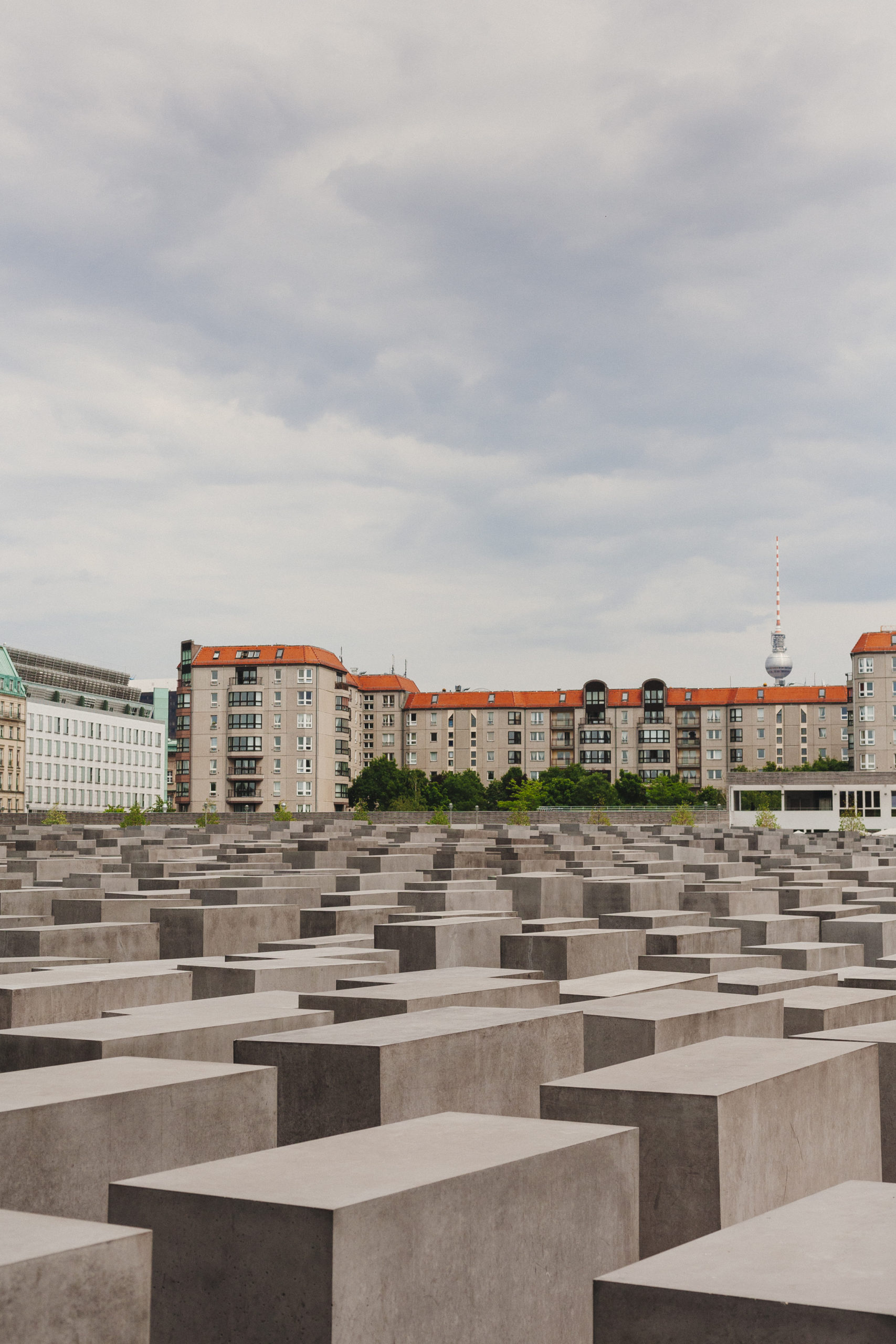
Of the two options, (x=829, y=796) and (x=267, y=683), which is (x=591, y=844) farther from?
(x=267, y=683)

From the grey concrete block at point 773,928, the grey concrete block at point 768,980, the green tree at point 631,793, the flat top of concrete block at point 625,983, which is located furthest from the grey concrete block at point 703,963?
the green tree at point 631,793

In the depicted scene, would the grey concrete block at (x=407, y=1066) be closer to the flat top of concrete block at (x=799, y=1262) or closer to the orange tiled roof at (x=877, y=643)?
the flat top of concrete block at (x=799, y=1262)

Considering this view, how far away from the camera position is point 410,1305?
361 centimetres

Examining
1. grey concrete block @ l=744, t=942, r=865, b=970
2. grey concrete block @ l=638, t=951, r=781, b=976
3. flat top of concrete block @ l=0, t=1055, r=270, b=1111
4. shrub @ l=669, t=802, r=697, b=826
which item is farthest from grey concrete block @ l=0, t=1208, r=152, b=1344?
shrub @ l=669, t=802, r=697, b=826

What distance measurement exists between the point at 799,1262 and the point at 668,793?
116366 millimetres

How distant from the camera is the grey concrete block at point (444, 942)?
10172 millimetres

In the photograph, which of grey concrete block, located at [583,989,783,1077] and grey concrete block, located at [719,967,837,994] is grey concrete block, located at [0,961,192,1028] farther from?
grey concrete block, located at [719,967,837,994]

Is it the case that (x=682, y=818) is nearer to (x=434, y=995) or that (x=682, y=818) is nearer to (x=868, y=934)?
(x=868, y=934)

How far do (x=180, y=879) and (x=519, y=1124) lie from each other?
11832mm

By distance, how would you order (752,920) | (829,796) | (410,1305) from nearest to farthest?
(410,1305) → (752,920) → (829,796)

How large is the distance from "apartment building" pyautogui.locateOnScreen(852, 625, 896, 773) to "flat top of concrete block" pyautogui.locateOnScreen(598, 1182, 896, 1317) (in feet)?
402

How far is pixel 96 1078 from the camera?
194 inches

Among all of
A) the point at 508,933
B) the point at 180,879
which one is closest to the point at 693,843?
the point at 180,879

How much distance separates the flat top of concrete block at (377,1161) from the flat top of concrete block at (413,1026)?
33.4 inches
